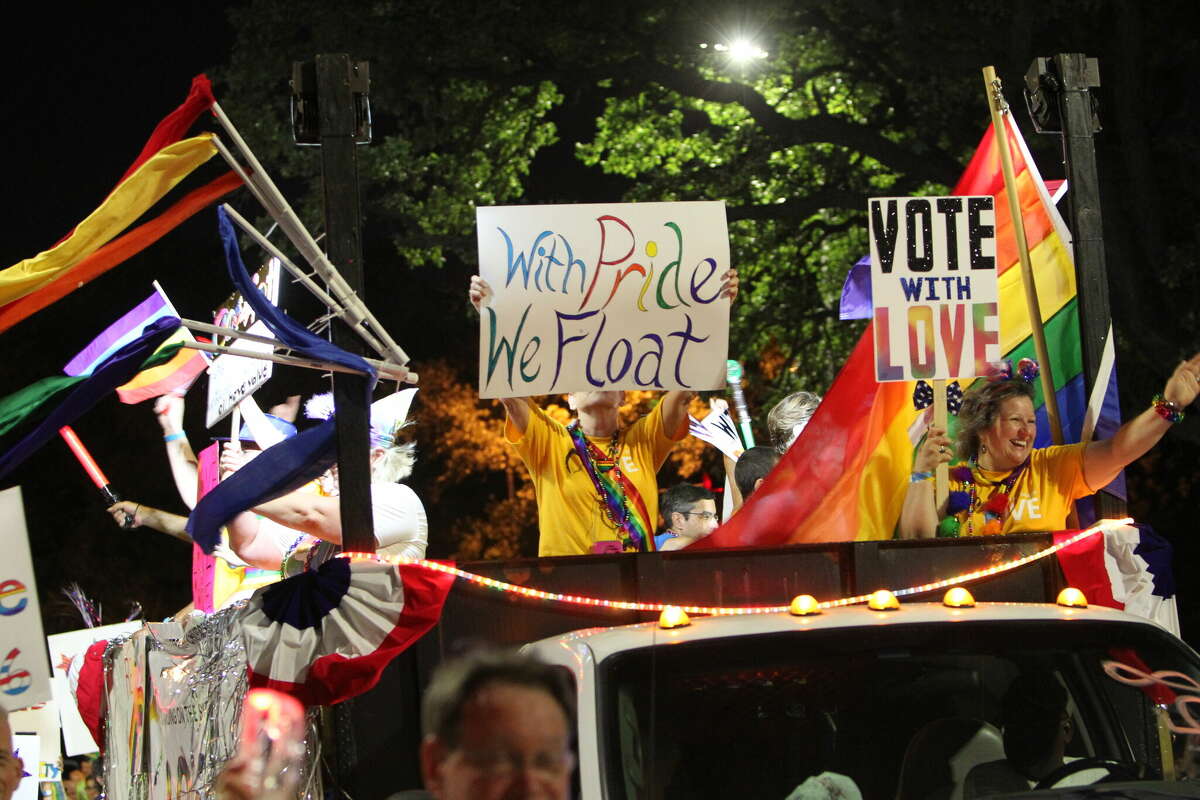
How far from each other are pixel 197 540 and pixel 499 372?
1.39 metres

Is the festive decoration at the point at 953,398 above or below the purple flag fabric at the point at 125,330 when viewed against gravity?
below

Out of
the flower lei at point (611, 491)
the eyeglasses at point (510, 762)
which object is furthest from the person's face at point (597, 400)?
the eyeglasses at point (510, 762)

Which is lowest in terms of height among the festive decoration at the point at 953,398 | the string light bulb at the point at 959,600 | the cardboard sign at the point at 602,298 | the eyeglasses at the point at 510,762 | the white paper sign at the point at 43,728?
the white paper sign at the point at 43,728

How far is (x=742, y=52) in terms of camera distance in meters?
16.8

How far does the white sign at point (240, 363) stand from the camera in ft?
25.4

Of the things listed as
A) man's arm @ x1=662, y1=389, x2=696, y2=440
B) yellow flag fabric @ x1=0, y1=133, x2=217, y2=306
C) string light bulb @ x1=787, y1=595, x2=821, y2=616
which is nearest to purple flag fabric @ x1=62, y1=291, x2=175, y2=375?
man's arm @ x1=662, y1=389, x2=696, y2=440

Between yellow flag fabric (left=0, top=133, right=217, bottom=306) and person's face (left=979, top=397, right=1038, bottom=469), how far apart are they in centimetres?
310

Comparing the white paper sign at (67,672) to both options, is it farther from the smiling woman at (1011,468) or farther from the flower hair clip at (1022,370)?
the flower hair clip at (1022,370)

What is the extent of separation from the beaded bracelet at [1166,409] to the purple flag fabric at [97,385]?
11.7 feet

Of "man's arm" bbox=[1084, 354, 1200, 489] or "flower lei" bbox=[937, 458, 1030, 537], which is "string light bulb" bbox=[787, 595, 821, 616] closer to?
"flower lei" bbox=[937, 458, 1030, 537]

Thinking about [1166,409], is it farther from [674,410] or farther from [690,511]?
[690,511]

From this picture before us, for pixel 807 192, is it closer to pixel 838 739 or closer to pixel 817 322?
pixel 817 322

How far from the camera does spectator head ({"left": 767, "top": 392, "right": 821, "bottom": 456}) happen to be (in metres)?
7.79

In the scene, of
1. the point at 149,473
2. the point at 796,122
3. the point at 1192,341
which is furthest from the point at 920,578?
the point at 149,473
